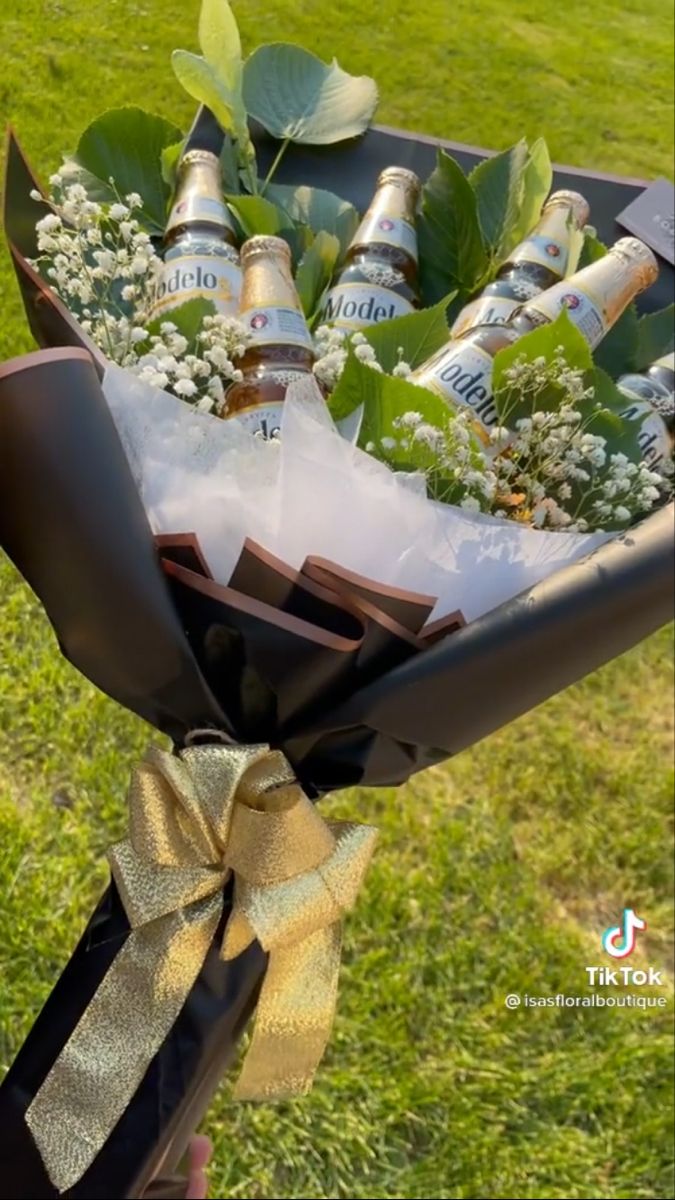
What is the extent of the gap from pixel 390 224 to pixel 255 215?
0.14 metres

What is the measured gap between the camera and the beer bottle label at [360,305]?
982mm

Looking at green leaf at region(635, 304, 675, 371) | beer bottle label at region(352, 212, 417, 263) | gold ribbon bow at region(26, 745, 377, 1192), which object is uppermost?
beer bottle label at region(352, 212, 417, 263)

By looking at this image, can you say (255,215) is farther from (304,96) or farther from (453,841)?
(453,841)

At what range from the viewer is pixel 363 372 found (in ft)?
2.66

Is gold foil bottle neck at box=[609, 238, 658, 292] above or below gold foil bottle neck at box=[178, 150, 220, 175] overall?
below

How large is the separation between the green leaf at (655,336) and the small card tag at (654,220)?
12 centimetres

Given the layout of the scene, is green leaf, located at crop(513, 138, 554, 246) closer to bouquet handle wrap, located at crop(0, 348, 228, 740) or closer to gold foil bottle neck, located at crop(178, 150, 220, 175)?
gold foil bottle neck, located at crop(178, 150, 220, 175)

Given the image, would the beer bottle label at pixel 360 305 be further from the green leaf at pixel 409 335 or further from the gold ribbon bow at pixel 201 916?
the gold ribbon bow at pixel 201 916

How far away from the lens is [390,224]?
3.51 feet

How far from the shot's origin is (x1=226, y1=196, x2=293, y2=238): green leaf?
101cm

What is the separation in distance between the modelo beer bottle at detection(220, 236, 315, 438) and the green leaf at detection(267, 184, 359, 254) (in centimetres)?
17

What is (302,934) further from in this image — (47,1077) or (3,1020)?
(3,1020)

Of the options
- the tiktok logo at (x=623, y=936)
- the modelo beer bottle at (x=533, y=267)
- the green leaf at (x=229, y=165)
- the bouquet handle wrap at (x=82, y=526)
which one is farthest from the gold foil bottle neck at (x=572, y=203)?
the tiktok logo at (x=623, y=936)

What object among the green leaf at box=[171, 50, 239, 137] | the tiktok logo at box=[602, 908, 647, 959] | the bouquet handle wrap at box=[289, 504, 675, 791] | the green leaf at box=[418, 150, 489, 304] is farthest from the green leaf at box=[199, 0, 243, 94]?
the tiktok logo at box=[602, 908, 647, 959]
